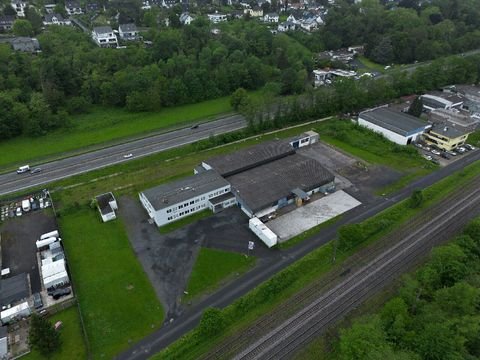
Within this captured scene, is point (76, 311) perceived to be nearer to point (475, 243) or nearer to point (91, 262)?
point (91, 262)

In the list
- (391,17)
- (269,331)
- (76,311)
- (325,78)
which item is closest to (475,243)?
(269,331)

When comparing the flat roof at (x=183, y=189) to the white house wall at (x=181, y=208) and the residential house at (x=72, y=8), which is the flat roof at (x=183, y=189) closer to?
the white house wall at (x=181, y=208)

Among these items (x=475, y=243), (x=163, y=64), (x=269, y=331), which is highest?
(x=163, y=64)

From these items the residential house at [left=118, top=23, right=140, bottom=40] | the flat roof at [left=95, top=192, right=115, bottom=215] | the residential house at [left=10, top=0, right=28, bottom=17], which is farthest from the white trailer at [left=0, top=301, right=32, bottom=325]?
the residential house at [left=10, top=0, right=28, bottom=17]

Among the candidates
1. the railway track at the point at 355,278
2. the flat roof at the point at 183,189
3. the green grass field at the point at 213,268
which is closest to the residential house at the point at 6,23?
the flat roof at the point at 183,189

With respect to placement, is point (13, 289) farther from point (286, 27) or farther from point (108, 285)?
point (286, 27)

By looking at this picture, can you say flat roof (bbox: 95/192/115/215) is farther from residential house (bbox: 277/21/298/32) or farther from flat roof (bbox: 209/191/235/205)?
residential house (bbox: 277/21/298/32)

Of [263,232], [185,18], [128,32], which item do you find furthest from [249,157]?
[185,18]
